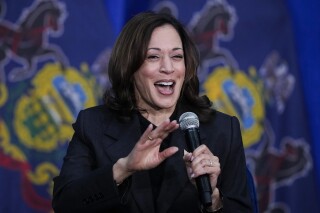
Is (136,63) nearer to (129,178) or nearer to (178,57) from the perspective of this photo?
(178,57)

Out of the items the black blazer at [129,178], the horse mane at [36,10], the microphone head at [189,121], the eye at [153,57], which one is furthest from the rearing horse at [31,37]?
the microphone head at [189,121]

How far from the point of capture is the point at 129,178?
1.41 m

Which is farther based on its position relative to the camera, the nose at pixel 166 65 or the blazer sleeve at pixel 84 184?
the nose at pixel 166 65

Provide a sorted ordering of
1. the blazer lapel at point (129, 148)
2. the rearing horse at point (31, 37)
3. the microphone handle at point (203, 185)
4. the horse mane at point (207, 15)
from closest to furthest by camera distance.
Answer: the microphone handle at point (203, 185), the blazer lapel at point (129, 148), the rearing horse at point (31, 37), the horse mane at point (207, 15)

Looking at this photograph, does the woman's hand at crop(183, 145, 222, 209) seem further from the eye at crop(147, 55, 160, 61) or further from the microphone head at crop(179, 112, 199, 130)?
the eye at crop(147, 55, 160, 61)

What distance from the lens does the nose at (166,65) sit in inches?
62.7

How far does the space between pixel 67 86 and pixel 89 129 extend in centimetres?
85

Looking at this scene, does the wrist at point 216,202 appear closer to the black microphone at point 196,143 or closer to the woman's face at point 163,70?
the black microphone at point 196,143

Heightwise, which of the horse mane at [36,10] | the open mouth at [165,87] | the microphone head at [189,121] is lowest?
the microphone head at [189,121]

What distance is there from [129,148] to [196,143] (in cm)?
35

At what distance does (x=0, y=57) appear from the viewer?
2316 millimetres

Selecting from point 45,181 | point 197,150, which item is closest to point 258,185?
point 45,181

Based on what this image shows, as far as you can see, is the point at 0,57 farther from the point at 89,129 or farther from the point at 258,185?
the point at 258,185

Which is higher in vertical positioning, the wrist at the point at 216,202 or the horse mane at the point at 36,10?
the horse mane at the point at 36,10
